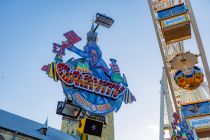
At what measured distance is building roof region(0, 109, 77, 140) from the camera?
35.8 m

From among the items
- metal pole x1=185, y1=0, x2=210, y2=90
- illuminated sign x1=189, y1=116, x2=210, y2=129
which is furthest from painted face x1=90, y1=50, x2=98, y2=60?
illuminated sign x1=189, y1=116, x2=210, y2=129

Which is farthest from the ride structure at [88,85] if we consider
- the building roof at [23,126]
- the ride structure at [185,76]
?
the building roof at [23,126]

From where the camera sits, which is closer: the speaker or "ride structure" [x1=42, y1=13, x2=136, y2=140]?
the speaker

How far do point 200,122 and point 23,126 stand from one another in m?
33.3

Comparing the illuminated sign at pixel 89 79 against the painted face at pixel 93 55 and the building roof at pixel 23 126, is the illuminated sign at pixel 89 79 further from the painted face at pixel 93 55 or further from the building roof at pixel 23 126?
the building roof at pixel 23 126

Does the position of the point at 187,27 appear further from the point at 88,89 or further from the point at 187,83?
the point at 88,89

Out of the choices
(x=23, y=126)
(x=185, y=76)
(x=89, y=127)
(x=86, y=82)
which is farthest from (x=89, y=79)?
(x=23, y=126)

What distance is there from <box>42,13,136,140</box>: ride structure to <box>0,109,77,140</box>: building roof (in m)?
21.8

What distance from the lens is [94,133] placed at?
1240 cm

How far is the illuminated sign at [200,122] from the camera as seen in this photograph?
9.85m

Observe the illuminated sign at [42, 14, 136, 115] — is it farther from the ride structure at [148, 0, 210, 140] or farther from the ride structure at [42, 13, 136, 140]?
the ride structure at [148, 0, 210, 140]

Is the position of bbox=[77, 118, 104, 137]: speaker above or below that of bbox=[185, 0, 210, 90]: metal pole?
below

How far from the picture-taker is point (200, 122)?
9992 millimetres

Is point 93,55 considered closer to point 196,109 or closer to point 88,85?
point 88,85
